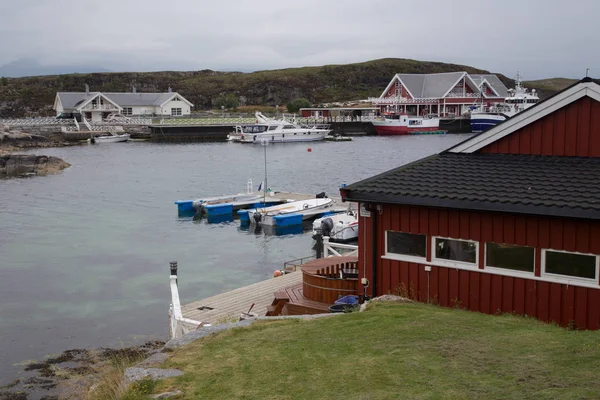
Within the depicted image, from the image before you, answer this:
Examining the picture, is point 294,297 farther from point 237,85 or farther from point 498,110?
point 237,85

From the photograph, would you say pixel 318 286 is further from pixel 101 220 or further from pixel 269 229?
pixel 101 220

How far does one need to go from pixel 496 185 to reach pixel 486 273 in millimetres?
1622

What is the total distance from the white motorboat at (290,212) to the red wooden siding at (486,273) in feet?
75.3

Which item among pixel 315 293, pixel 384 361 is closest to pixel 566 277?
pixel 384 361

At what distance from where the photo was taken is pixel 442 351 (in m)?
8.42

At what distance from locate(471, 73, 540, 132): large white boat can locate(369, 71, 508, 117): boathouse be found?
300 cm

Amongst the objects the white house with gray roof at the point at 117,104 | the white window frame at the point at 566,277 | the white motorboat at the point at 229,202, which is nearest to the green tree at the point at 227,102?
the white house with gray roof at the point at 117,104

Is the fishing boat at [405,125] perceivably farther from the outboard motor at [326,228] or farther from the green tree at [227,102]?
the outboard motor at [326,228]

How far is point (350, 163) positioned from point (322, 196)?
95.0 ft

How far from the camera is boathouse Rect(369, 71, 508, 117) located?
114 meters

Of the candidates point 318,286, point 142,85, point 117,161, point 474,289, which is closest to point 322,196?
point 318,286

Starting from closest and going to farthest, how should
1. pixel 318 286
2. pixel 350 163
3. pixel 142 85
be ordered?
pixel 318 286
pixel 350 163
pixel 142 85

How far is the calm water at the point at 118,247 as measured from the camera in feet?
65.1

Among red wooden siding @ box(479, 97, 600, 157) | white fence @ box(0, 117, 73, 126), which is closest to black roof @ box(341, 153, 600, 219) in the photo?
red wooden siding @ box(479, 97, 600, 157)
